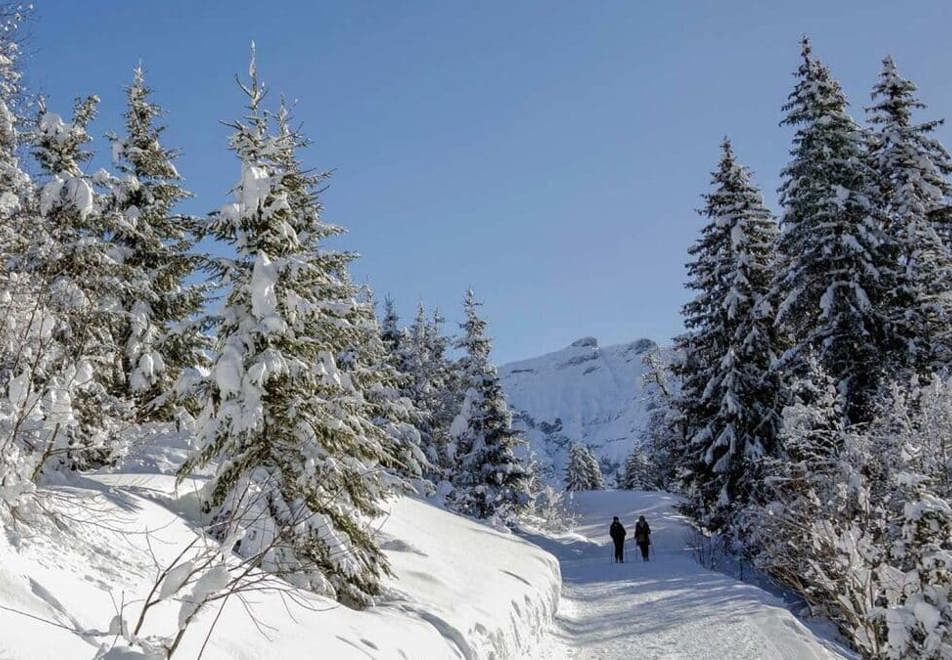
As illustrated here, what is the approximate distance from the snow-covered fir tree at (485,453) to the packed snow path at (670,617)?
4772 mm

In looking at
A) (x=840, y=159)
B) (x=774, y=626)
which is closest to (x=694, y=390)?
(x=840, y=159)

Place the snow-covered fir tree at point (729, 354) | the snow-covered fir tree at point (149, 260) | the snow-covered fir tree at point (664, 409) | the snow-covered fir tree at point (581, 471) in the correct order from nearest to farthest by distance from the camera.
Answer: the snow-covered fir tree at point (149, 260), the snow-covered fir tree at point (729, 354), the snow-covered fir tree at point (664, 409), the snow-covered fir tree at point (581, 471)

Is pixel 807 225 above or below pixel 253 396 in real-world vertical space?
above

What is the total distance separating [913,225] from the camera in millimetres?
19359

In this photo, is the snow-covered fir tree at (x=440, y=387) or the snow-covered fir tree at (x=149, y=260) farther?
the snow-covered fir tree at (x=440, y=387)

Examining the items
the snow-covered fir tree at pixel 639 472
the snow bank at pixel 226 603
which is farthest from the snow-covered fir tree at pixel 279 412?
the snow-covered fir tree at pixel 639 472

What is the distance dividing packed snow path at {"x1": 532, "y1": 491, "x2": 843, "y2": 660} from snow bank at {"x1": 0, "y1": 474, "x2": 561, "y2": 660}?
112cm

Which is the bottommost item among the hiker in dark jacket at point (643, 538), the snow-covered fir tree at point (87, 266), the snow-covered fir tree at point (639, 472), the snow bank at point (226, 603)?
the snow-covered fir tree at point (639, 472)

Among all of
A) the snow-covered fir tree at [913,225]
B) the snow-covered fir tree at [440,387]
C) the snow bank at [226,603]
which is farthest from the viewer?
the snow-covered fir tree at [440,387]

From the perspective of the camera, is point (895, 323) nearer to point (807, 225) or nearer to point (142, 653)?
point (807, 225)

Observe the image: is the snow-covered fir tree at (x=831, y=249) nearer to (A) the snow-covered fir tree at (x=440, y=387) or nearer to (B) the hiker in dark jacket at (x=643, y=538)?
(B) the hiker in dark jacket at (x=643, y=538)

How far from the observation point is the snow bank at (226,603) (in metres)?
4.53

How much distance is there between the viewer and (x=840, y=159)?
67.6 ft

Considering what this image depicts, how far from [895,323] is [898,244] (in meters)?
2.38
